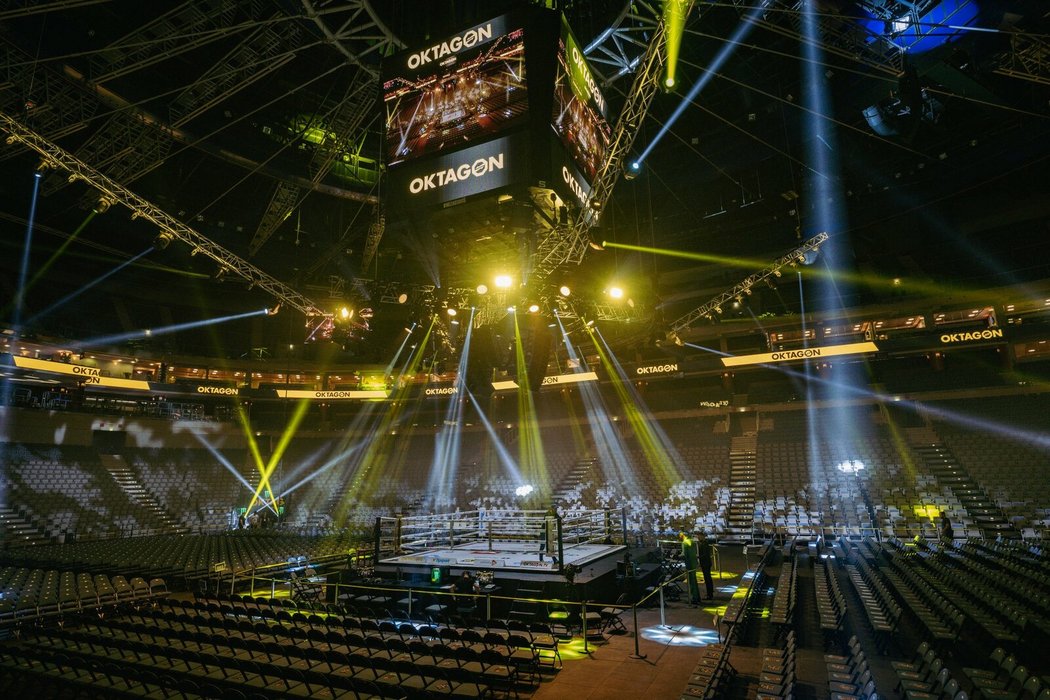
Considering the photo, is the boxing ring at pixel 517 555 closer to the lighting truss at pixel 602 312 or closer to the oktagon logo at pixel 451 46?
the lighting truss at pixel 602 312

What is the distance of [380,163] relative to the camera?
14.9 meters

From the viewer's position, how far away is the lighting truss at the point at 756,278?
15.7 m

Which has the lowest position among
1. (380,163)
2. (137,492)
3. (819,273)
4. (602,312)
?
(137,492)

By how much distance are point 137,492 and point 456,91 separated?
90.6 ft

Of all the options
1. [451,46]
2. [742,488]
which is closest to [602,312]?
[451,46]

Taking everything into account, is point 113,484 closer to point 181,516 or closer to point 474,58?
point 181,516

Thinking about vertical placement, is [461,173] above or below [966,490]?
above

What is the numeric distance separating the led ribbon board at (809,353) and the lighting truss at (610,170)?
14.2 m

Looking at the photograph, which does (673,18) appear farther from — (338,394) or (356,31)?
(338,394)

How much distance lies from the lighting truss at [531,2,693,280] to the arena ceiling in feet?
3.69

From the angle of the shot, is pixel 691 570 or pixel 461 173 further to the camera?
pixel 691 570

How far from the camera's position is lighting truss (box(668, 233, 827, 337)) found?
15.7 meters

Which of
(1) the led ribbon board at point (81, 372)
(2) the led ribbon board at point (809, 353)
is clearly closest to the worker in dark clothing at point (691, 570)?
(2) the led ribbon board at point (809, 353)

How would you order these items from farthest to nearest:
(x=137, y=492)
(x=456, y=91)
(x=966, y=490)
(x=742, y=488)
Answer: (x=137, y=492)
(x=742, y=488)
(x=966, y=490)
(x=456, y=91)
